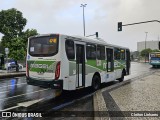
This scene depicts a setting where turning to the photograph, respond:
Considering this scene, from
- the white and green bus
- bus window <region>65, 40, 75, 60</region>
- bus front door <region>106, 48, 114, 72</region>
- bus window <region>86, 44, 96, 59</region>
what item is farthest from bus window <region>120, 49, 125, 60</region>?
bus window <region>65, 40, 75, 60</region>

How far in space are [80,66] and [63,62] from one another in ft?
5.43

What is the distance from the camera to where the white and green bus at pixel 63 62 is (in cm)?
1101

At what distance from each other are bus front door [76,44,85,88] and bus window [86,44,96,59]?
0.56 meters

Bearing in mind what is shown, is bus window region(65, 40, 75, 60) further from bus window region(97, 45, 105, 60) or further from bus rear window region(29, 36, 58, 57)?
bus window region(97, 45, 105, 60)

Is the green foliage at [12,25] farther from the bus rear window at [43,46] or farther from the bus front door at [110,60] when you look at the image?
the bus rear window at [43,46]

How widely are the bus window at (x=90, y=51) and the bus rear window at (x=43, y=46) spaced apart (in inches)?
103

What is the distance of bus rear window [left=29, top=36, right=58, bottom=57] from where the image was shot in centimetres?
1124

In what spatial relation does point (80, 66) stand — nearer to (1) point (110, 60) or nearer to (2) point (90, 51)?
(2) point (90, 51)

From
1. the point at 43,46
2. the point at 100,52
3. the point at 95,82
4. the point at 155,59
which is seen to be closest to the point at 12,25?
the point at 155,59

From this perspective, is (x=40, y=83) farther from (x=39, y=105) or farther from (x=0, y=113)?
(x=0, y=113)

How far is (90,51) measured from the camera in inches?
539

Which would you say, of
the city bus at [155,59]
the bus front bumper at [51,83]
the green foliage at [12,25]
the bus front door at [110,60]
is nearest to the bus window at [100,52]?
the bus front door at [110,60]

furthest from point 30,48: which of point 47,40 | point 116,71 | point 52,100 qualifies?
point 116,71

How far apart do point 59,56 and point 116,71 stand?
26.3 feet
